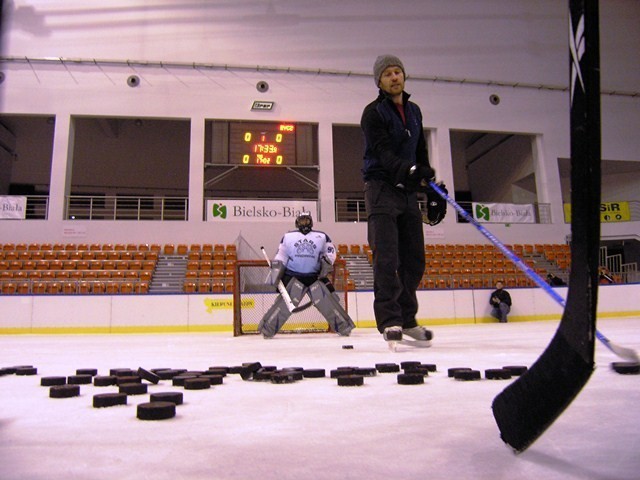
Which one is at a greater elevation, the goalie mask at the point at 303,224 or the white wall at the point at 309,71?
the white wall at the point at 309,71

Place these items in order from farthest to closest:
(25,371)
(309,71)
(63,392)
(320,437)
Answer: (309,71) < (25,371) < (63,392) < (320,437)

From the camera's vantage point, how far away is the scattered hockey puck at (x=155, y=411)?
1.12m

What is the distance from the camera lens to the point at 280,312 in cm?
564

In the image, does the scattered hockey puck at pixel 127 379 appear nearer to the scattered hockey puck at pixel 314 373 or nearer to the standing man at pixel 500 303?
the scattered hockey puck at pixel 314 373

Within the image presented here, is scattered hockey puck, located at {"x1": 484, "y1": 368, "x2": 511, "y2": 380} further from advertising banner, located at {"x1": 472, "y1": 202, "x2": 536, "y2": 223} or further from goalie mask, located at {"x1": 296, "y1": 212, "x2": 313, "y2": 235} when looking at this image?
advertising banner, located at {"x1": 472, "y1": 202, "x2": 536, "y2": 223}

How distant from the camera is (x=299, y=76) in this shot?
45.6ft

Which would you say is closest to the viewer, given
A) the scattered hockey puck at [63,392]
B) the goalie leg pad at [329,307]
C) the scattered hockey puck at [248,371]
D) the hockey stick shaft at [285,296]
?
the scattered hockey puck at [63,392]

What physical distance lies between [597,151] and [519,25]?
16718mm

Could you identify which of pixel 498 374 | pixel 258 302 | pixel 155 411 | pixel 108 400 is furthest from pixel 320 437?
pixel 258 302

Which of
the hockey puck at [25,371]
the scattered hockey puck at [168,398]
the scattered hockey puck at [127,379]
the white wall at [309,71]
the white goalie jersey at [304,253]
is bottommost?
the hockey puck at [25,371]

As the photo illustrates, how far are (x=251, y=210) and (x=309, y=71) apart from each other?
14.1 ft

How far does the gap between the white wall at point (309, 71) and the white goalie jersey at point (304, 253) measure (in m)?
7.27

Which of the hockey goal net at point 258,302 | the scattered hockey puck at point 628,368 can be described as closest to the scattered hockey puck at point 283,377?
the scattered hockey puck at point 628,368

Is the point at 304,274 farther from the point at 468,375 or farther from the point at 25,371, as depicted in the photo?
Answer: the point at 468,375
